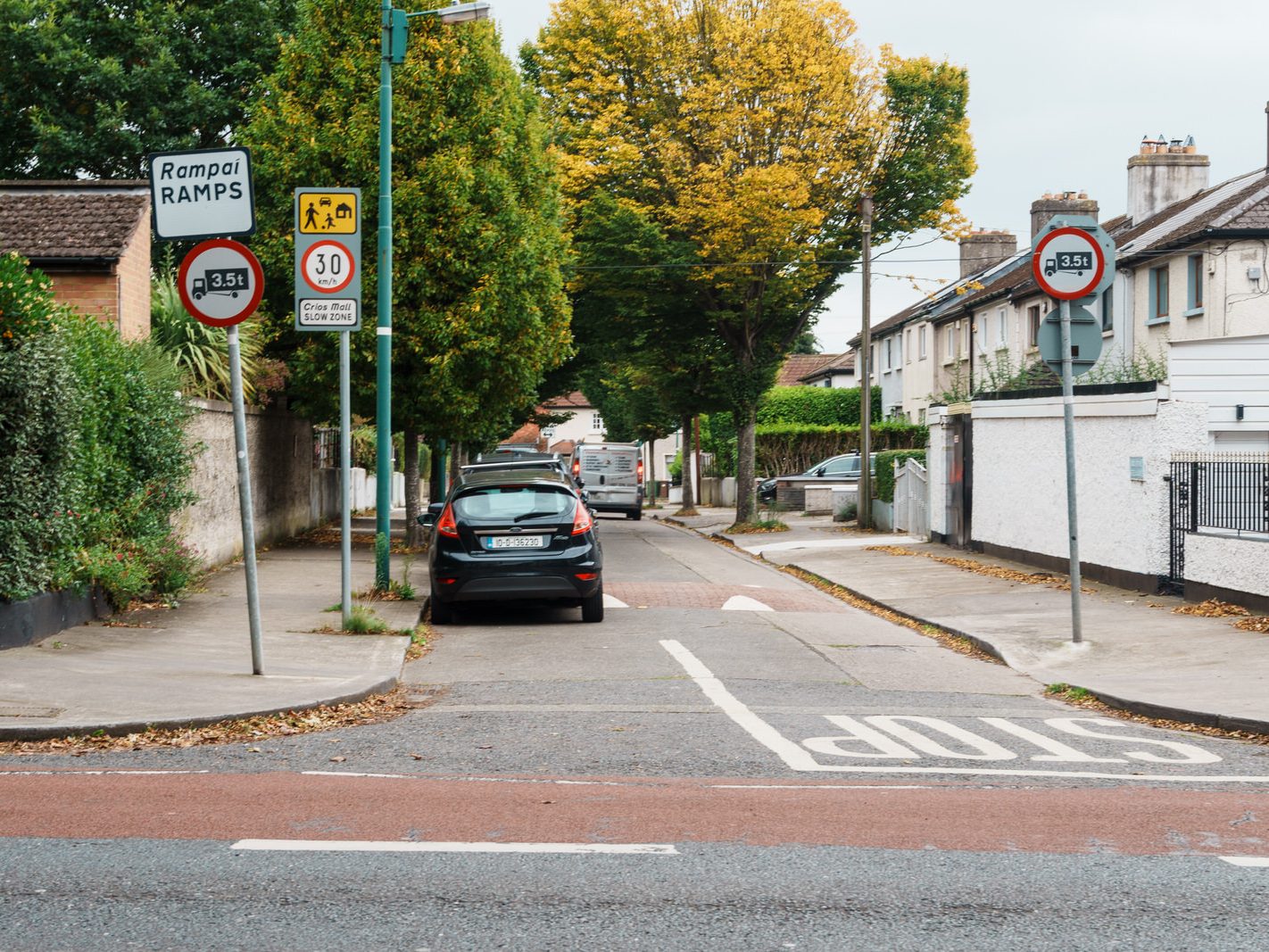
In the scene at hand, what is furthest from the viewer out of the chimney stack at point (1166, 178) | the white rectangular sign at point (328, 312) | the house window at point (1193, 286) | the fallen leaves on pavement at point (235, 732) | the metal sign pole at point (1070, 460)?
the chimney stack at point (1166, 178)

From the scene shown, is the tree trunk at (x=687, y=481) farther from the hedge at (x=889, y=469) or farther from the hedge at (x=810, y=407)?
the hedge at (x=810, y=407)

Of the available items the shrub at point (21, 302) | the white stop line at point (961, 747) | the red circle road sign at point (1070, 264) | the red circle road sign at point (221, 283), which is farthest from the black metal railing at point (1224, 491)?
the shrub at point (21, 302)

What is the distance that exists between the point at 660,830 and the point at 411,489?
18705mm

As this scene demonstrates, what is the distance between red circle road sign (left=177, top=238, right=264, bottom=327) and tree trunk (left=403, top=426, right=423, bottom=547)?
13037 mm

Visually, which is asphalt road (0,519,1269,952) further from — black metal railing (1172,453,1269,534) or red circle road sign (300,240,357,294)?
black metal railing (1172,453,1269,534)

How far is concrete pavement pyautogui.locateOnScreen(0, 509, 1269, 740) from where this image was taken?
8.83 meters

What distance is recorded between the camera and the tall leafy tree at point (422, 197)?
2155 centimetres

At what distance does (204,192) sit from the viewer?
32.1ft

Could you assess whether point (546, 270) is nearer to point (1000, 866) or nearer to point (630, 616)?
point (630, 616)

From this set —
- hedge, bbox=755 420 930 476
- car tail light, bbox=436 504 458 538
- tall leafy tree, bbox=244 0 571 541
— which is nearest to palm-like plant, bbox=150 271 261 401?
tall leafy tree, bbox=244 0 571 541

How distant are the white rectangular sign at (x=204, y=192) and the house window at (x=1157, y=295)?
26.5 metres

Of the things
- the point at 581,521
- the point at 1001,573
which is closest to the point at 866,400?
the point at 1001,573

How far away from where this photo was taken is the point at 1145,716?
31.1ft

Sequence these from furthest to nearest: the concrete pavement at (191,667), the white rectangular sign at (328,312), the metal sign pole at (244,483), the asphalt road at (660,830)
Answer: the white rectangular sign at (328,312) < the metal sign pole at (244,483) < the concrete pavement at (191,667) < the asphalt road at (660,830)
